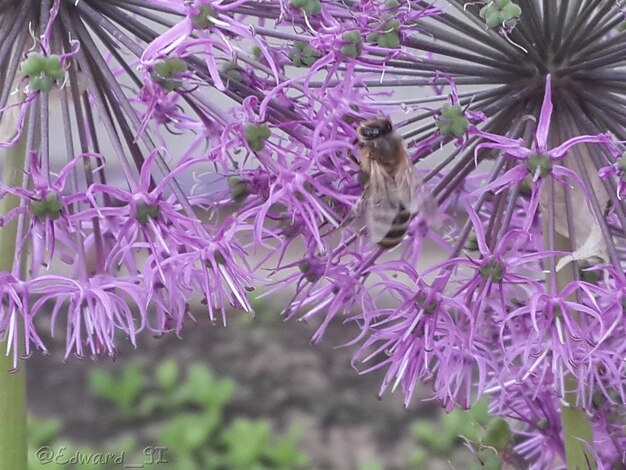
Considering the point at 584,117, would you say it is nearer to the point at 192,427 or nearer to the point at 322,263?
the point at 322,263

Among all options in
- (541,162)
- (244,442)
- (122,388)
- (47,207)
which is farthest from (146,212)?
(122,388)

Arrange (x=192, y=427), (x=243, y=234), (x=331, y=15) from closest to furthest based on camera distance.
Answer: (x=331, y=15) < (x=243, y=234) < (x=192, y=427)

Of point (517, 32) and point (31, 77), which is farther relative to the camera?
point (517, 32)

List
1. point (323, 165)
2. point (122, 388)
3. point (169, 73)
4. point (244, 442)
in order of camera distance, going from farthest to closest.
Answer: point (122, 388) < point (244, 442) < point (323, 165) < point (169, 73)

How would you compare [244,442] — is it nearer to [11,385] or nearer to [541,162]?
[11,385]

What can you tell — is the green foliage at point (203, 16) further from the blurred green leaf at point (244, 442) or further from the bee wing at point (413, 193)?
the blurred green leaf at point (244, 442)

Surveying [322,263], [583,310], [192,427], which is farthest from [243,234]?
[192,427]
